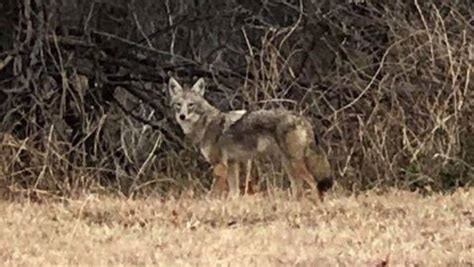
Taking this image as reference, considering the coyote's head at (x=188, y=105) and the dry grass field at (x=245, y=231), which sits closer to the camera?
the dry grass field at (x=245, y=231)

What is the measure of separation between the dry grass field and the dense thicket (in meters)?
1.44

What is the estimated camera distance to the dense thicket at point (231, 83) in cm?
1284

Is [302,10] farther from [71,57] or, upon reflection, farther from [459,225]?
[459,225]

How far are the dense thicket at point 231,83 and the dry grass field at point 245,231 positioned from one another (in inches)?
56.7

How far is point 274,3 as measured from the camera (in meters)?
15.0

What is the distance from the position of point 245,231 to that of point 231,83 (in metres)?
5.35

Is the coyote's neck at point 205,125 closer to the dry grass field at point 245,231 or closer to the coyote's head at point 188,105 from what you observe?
the coyote's head at point 188,105

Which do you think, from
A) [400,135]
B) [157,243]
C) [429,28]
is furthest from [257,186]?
[157,243]

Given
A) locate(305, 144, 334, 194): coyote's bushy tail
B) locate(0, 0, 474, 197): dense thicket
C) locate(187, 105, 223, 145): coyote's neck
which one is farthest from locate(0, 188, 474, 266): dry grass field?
locate(0, 0, 474, 197): dense thicket

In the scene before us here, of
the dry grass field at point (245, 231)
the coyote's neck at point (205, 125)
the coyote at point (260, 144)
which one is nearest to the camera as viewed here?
the dry grass field at point (245, 231)

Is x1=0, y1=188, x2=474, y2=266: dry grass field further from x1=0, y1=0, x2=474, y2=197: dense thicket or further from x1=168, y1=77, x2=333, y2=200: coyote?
x1=0, y1=0, x2=474, y2=197: dense thicket

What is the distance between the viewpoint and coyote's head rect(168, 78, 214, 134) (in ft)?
41.0

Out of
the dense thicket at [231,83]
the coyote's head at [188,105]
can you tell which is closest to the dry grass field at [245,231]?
the coyote's head at [188,105]

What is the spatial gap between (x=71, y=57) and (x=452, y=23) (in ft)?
12.8
